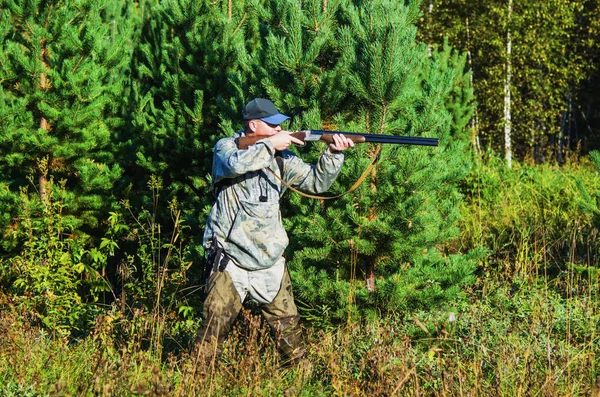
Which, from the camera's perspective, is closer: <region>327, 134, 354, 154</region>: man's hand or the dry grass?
the dry grass

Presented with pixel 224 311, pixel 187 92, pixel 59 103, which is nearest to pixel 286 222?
pixel 224 311

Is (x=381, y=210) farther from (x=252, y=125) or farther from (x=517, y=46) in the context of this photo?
(x=517, y=46)

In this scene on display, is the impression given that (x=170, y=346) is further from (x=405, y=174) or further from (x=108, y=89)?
(x=108, y=89)

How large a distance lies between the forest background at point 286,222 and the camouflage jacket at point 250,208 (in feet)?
1.34

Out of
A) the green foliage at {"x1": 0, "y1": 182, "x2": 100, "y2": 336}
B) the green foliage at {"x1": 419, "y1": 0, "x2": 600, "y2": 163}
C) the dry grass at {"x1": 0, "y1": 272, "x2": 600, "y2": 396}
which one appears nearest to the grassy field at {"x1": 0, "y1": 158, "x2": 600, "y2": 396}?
the dry grass at {"x1": 0, "y1": 272, "x2": 600, "y2": 396}

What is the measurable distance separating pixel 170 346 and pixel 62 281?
119 centimetres

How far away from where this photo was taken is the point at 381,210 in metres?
5.73

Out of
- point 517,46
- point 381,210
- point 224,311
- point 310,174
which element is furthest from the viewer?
point 517,46

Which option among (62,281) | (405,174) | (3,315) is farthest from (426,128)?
(3,315)

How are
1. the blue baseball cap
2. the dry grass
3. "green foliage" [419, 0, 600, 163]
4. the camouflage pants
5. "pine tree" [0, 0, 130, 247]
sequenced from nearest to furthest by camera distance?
the dry grass, the camouflage pants, the blue baseball cap, "pine tree" [0, 0, 130, 247], "green foliage" [419, 0, 600, 163]

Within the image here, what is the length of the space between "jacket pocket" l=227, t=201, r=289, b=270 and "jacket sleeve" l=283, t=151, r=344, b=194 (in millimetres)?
263

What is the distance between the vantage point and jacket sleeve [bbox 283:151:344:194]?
16.1 ft

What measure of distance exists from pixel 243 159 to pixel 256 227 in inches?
18.4

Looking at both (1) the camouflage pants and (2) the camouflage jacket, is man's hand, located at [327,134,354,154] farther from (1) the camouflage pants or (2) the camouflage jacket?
(1) the camouflage pants
